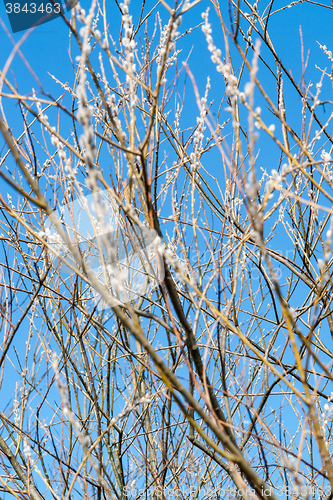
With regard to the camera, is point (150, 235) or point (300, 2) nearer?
point (150, 235)

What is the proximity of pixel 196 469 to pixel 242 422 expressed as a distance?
27.2 inches

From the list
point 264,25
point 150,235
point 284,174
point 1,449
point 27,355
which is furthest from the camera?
point 27,355

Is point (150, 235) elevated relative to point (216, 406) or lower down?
elevated

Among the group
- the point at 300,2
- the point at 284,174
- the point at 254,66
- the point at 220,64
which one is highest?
the point at 300,2

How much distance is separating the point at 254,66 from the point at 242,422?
3.36m

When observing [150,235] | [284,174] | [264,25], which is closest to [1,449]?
[150,235]

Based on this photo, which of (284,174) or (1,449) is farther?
(1,449)

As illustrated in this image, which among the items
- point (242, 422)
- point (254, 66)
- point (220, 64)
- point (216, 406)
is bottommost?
point (216, 406)

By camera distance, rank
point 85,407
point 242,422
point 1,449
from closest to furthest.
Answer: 1. point 1,449
2. point 85,407
3. point 242,422

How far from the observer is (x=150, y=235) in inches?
46.8

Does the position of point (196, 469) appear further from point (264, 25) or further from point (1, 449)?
point (264, 25)

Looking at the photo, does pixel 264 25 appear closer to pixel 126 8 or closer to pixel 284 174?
pixel 126 8

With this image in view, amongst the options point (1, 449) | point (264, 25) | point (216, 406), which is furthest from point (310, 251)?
point (1, 449)

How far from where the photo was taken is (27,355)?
282cm
